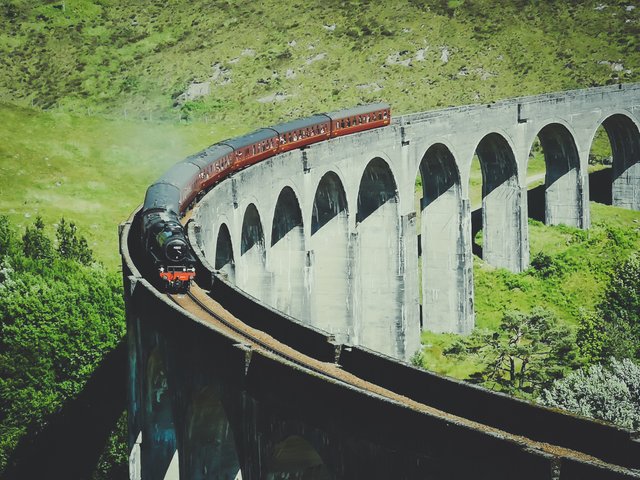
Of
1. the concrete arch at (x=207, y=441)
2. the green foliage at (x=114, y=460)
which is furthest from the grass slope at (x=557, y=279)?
the concrete arch at (x=207, y=441)

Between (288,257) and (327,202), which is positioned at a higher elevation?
(327,202)

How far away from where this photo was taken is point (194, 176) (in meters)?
46.8

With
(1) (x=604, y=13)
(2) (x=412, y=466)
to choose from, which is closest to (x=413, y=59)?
(1) (x=604, y=13)

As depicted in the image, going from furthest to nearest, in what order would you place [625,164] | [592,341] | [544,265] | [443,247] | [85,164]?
[625,164] → [85,164] → [544,265] → [443,247] → [592,341]

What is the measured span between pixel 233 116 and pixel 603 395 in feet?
208

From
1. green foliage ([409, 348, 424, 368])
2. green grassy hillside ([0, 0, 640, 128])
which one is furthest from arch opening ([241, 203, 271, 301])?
green grassy hillside ([0, 0, 640, 128])

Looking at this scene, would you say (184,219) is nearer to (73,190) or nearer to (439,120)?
(439,120)

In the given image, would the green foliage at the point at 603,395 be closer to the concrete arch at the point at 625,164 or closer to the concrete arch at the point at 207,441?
the concrete arch at the point at 207,441

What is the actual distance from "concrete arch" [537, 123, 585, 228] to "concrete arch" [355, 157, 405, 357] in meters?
19.8

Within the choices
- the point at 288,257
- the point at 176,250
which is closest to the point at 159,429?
the point at 176,250

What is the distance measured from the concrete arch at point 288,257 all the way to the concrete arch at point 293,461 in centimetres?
2672

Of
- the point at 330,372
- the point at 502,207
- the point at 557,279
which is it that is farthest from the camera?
the point at 502,207

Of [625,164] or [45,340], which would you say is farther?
[625,164]

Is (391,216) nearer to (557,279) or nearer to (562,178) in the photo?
(557,279)
